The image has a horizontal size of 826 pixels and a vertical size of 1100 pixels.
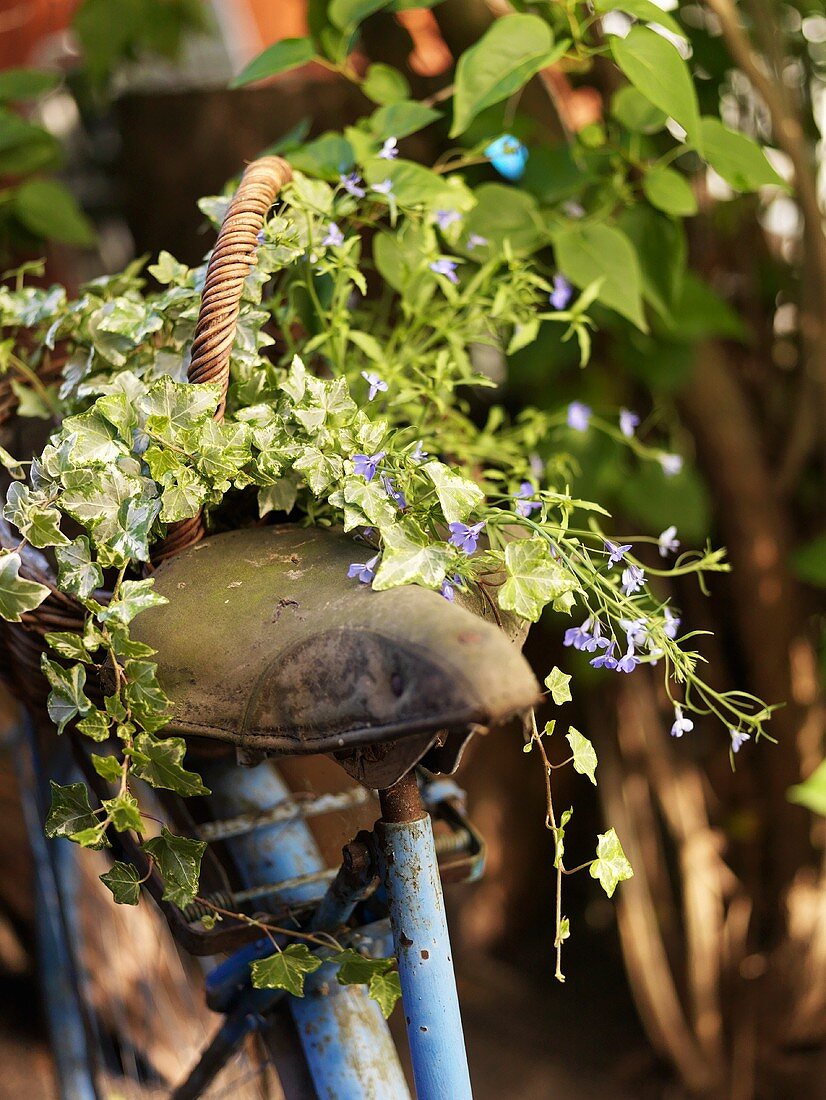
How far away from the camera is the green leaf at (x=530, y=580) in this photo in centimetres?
45

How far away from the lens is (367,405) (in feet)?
1.80

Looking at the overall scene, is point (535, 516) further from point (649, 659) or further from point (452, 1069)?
A: point (452, 1069)

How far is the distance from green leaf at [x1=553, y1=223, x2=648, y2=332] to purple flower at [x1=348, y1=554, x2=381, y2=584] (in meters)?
0.36

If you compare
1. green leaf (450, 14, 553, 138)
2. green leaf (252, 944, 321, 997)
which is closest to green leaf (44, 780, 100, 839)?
green leaf (252, 944, 321, 997)

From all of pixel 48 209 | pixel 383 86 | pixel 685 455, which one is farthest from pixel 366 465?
pixel 685 455

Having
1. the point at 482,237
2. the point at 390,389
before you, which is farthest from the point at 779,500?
the point at 390,389

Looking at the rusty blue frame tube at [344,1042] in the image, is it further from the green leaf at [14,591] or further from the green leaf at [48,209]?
the green leaf at [48,209]

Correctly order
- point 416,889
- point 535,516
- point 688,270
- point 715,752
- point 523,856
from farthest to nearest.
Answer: point 523,856 → point 715,752 → point 688,270 → point 535,516 → point 416,889

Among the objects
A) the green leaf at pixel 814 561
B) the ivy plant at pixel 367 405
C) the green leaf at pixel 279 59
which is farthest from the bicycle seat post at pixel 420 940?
the green leaf at pixel 814 561

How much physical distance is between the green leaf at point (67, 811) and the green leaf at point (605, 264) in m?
0.49

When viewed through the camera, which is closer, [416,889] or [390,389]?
[416,889]

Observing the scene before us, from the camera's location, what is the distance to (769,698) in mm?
1306

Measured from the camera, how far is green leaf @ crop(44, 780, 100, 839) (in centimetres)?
46

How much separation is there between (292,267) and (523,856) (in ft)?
4.24
